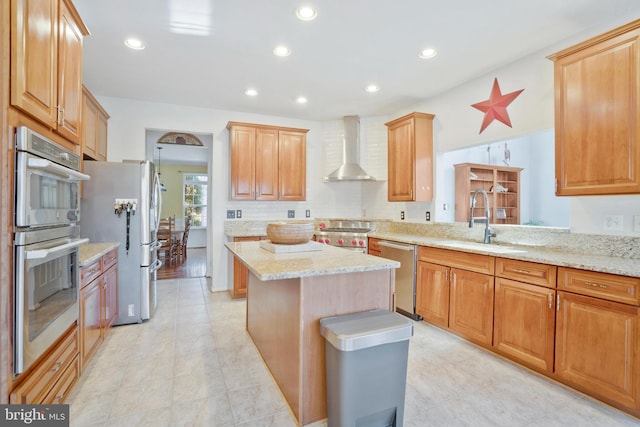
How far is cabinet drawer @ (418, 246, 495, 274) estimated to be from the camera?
257cm

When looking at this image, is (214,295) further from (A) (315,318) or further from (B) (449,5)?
(B) (449,5)

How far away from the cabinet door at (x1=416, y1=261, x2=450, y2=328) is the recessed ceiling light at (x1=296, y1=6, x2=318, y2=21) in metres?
2.45

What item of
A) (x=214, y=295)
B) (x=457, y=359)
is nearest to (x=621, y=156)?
(x=457, y=359)

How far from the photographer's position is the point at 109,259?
2.85 metres

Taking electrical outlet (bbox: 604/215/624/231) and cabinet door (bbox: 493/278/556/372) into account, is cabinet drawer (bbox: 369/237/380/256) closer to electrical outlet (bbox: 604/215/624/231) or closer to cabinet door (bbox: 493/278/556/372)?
cabinet door (bbox: 493/278/556/372)

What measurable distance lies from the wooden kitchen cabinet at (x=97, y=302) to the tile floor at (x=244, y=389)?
163mm

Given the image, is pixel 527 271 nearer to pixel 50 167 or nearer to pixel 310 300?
pixel 310 300

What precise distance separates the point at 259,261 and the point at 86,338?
1.55 metres

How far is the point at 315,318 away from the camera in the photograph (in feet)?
5.64

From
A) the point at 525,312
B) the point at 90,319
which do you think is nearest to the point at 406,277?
the point at 525,312

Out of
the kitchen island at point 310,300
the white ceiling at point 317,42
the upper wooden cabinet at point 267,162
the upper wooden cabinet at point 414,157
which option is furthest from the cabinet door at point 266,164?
the kitchen island at point 310,300

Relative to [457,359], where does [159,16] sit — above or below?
above

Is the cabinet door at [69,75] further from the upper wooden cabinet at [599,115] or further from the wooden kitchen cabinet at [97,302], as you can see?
the upper wooden cabinet at [599,115]

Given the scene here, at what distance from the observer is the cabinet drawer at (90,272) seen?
85.0 inches
